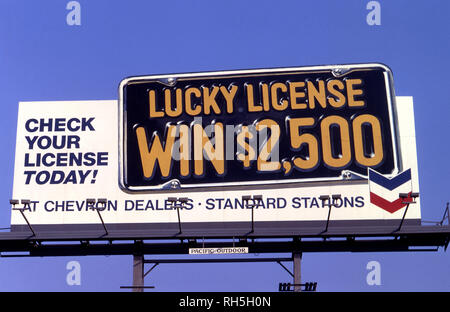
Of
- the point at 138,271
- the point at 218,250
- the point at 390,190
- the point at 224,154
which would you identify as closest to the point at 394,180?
the point at 390,190

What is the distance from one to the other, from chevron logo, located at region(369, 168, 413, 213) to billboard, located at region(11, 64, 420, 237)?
0.12 ft

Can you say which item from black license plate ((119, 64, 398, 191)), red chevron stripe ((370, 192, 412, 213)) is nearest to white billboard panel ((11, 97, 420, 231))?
red chevron stripe ((370, 192, 412, 213))

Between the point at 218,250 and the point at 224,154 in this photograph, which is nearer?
the point at 218,250

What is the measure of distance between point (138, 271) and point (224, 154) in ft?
17.2

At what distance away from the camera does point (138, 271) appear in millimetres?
27438

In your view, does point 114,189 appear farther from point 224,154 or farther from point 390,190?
point 390,190

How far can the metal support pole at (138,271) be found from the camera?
2709 cm

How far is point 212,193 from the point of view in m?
28.3

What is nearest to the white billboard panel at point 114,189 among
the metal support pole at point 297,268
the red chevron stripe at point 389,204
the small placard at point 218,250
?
the red chevron stripe at point 389,204

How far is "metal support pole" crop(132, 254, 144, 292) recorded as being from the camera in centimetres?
2709
